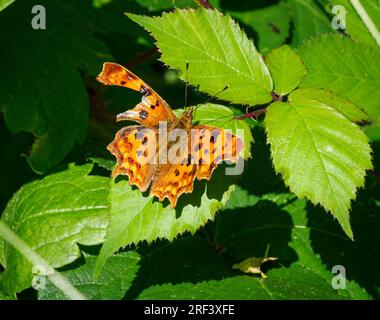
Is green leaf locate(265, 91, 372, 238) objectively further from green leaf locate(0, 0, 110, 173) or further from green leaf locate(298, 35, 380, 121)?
green leaf locate(0, 0, 110, 173)

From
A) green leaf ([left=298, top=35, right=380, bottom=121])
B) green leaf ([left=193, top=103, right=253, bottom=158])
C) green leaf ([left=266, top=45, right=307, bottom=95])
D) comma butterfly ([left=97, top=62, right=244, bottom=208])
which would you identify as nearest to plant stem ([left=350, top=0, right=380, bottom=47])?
green leaf ([left=298, top=35, right=380, bottom=121])

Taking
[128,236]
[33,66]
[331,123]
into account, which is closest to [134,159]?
[128,236]

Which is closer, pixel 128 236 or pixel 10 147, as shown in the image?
pixel 128 236

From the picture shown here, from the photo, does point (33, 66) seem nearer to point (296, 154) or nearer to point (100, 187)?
point (100, 187)

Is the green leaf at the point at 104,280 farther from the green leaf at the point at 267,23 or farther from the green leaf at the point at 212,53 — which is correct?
the green leaf at the point at 267,23

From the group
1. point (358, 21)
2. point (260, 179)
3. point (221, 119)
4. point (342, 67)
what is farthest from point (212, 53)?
point (358, 21)
